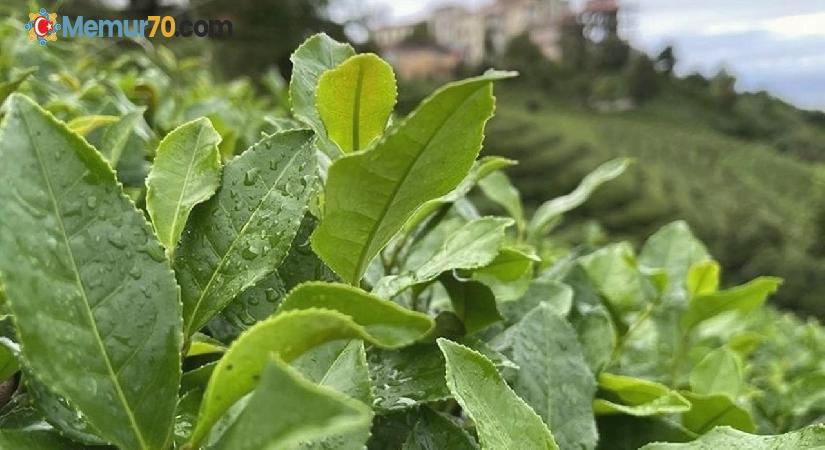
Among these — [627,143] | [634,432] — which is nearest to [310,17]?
[634,432]

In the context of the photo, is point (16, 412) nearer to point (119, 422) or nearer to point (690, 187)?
point (119, 422)

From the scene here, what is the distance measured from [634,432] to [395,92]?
28cm

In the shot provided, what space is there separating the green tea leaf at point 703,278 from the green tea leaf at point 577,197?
126mm

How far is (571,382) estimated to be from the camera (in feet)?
1.55

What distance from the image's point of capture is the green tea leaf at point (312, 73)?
1.37ft

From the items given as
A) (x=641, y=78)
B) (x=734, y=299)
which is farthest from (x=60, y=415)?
(x=641, y=78)

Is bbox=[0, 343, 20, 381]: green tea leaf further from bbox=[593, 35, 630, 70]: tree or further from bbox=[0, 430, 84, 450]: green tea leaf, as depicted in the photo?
bbox=[593, 35, 630, 70]: tree

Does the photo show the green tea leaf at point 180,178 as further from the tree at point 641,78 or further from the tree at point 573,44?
the tree at point 573,44

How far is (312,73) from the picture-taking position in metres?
0.45

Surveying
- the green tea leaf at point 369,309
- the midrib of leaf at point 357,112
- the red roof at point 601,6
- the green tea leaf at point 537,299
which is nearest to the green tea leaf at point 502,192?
the green tea leaf at point 537,299

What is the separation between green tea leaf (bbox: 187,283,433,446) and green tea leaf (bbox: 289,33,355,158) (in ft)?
0.45

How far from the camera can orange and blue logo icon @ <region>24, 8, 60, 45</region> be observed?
112cm

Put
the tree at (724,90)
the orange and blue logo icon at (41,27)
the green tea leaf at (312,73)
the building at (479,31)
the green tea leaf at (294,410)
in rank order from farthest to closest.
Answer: the building at (479,31), the tree at (724,90), the orange and blue logo icon at (41,27), the green tea leaf at (312,73), the green tea leaf at (294,410)

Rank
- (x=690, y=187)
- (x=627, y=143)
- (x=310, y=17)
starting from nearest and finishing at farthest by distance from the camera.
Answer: (x=310, y=17) → (x=690, y=187) → (x=627, y=143)
